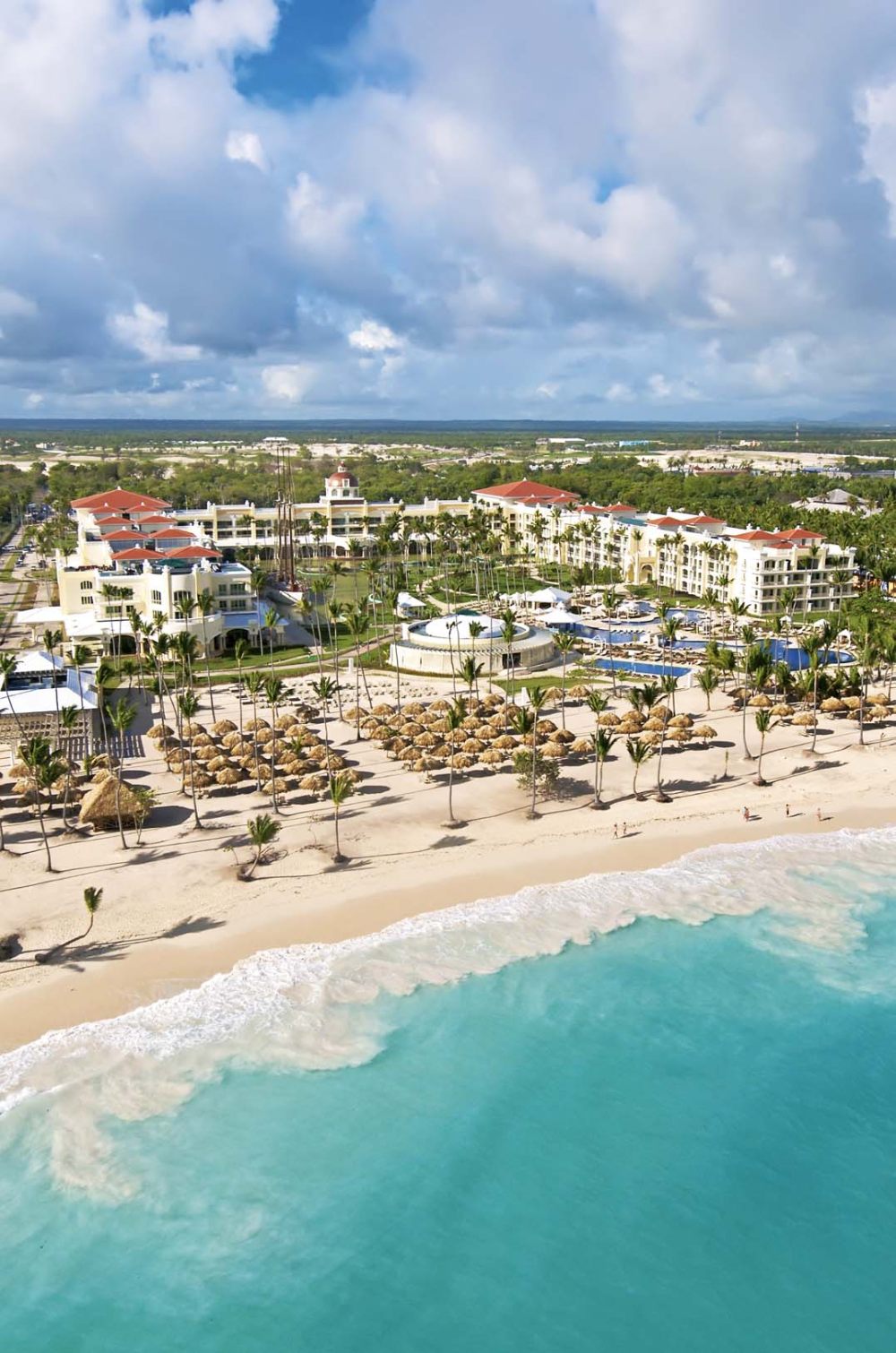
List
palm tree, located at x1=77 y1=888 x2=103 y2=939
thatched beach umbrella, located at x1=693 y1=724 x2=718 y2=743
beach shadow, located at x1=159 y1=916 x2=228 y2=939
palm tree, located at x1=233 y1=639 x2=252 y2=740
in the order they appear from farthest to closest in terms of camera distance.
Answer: palm tree, located at x1=233 y1=639 x2=252 y2=740 < thatched beach umbrella, located at x1=693 y1=724 x2=718 y2=743 < beach shadow, located at x1=159 y1=916 x2=228 y2=939 < palm tree, located at x1=77 y1=888 x2=103 y2=939

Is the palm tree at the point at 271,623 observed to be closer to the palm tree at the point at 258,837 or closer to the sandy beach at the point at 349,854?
the sandy beach at the point at 349,854

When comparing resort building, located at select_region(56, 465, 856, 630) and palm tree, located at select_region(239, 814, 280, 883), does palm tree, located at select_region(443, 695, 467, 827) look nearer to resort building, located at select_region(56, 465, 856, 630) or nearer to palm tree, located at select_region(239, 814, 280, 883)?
palm tree, located at select_region(239, 814, 280, 883)

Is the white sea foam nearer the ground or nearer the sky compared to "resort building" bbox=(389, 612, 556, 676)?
nearer the ground

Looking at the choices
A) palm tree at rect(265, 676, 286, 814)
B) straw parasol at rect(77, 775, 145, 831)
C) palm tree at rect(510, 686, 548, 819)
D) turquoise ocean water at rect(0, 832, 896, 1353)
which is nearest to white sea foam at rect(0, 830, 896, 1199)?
turquoise ocean water at rect(0, 832, 896, 1353)

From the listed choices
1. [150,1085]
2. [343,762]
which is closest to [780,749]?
[343,762]

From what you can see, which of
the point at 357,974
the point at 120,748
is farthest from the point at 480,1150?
the point at 120,748

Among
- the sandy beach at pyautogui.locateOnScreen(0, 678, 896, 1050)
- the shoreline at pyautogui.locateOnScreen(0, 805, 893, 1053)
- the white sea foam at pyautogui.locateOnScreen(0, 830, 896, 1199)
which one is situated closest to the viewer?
the white sea foam at pyautogui.locateOnScreen(0, 830, 896, 1199)

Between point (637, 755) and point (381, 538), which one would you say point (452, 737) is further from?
point (381, 538)
